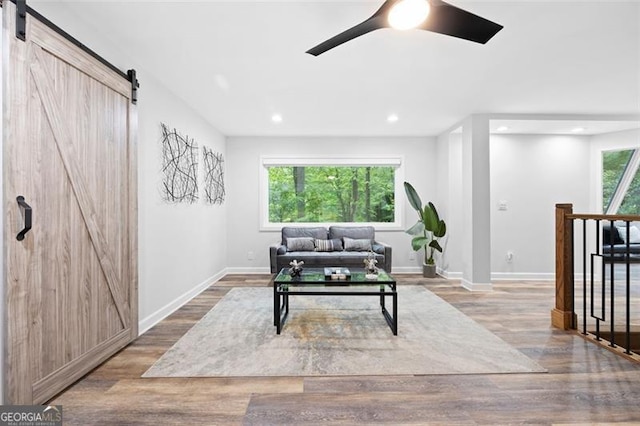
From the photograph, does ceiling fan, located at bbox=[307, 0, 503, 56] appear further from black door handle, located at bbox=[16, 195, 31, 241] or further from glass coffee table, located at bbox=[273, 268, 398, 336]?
glass coffee table, located at bbox=[273, 268, 398, 336]

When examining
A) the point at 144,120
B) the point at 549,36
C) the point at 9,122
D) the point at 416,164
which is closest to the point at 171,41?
the point at 144,120

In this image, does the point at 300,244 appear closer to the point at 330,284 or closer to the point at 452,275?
the point at 330,284

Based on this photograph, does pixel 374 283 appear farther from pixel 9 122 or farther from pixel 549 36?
pixel 9 122

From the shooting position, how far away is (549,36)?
8.39ft

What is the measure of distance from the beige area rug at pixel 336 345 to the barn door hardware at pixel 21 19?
7.30ft

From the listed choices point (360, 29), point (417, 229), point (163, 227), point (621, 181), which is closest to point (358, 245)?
point (417, 229)

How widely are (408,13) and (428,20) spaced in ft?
0.45

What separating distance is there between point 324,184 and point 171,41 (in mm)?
3968

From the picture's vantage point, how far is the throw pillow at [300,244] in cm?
543

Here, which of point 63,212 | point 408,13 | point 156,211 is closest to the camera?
point 408,13

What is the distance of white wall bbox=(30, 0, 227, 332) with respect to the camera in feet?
8.50

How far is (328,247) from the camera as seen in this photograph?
5477mm

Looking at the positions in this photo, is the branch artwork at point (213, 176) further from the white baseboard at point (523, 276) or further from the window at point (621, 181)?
the window at point (621, 181)

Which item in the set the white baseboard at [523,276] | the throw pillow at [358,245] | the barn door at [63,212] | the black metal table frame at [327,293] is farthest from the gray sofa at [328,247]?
the barn door at [63,212]
